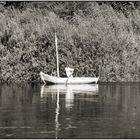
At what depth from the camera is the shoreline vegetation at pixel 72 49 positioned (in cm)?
6781

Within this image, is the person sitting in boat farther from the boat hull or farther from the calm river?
the calm river

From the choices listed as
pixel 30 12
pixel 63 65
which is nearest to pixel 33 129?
pixel 63 65

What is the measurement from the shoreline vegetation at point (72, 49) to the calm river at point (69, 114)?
14.8 meters

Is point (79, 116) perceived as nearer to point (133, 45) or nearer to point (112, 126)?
point (112, 126)

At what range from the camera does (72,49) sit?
68.9m

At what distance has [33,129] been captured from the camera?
96.0ft

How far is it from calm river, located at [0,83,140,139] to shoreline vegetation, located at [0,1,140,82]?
582 inches

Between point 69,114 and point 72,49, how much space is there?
111ft

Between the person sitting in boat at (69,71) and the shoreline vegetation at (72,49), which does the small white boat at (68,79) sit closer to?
the person sitting in boat at (69,71)

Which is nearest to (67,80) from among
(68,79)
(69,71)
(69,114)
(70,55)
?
(68,79)

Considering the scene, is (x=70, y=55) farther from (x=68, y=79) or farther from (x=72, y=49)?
(x=68, y=79)

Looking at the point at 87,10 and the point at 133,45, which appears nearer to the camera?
the point at 133,45

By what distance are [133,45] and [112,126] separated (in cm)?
3982

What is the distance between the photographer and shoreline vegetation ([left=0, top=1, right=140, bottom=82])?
6781 centimetres
